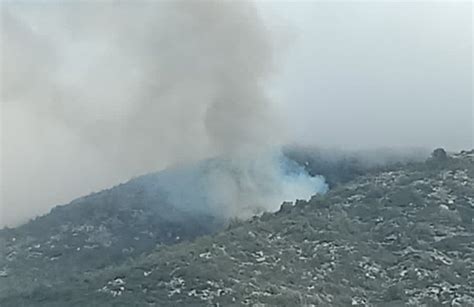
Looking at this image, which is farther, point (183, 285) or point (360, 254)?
point (360, 254)

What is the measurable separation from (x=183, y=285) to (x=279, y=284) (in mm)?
14278

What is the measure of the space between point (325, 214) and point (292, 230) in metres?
10.5

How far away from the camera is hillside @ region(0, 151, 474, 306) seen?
519 ft

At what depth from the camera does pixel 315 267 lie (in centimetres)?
17150

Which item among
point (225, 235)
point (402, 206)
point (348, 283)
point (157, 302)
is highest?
point (402, 206)

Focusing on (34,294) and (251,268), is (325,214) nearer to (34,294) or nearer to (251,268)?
(251,268)

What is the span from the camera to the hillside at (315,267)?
158 metres

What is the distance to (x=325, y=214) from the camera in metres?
198

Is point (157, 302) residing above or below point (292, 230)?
below

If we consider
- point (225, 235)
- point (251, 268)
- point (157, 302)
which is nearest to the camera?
point (157, 302)

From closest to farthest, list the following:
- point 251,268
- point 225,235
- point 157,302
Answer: point 157,302, point 251,268, point 225,235

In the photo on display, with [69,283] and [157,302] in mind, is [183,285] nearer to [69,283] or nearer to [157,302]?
[157,302]

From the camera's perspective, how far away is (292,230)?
18975cm

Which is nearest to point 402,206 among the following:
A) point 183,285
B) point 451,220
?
point 451,220
